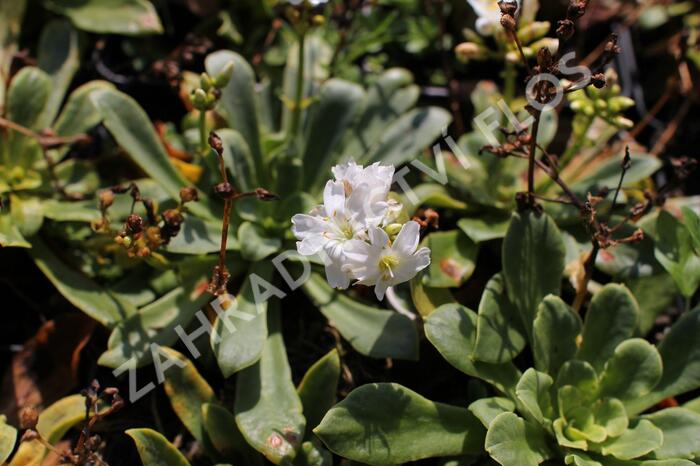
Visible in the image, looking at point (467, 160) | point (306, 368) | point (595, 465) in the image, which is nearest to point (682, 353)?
point (595, 465)

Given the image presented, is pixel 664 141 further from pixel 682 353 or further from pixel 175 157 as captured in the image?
pixel 175 157

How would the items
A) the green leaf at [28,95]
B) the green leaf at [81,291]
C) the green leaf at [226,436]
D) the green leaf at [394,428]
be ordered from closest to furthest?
the green leaf at [394,428] < the green leaf at [226,436] < the green leaf at [81,291] < the green leaf at [28,95]

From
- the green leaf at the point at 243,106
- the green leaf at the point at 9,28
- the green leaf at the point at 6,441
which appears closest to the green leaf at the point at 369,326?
the green leaf at the point at 243,106

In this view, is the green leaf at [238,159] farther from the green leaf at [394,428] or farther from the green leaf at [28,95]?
the green leaf at [394,428]

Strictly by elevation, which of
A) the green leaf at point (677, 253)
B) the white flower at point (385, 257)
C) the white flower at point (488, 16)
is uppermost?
the white flower at point (488, 16)

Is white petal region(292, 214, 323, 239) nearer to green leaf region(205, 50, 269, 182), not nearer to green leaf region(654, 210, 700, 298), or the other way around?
green leaf region(205, 50, 269, 182)

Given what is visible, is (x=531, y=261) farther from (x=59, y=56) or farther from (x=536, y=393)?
(x=59, y=56)

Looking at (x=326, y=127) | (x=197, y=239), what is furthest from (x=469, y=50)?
(x=197, y=239)
